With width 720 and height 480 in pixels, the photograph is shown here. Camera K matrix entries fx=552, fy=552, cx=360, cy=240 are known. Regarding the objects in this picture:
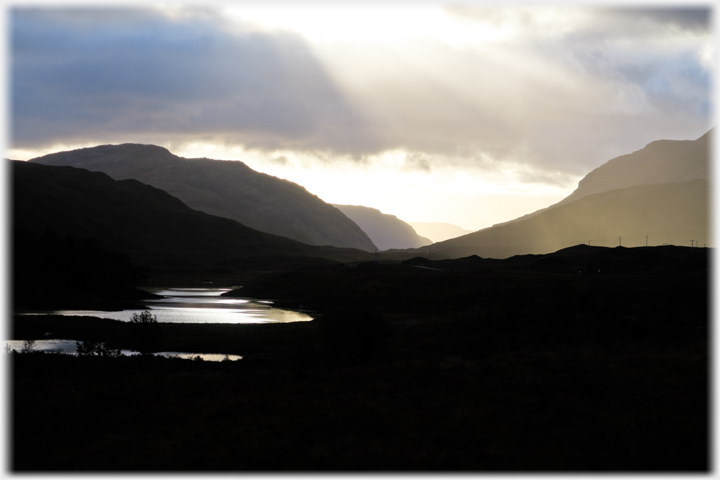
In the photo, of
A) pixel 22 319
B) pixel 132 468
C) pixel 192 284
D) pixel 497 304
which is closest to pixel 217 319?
pixel 22 319

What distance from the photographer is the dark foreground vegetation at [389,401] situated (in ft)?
74.5

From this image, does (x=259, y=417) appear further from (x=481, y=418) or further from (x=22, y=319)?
(x=22, y=319)

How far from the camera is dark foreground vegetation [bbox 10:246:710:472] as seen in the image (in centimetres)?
2270

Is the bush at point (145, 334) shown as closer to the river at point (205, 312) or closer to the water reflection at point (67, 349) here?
the water reflection at point (67, 349)

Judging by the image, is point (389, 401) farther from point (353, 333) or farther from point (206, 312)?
point (206, 312)

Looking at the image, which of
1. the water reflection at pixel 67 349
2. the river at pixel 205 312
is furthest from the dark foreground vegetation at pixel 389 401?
the river at pixel 205 312

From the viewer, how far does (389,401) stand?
31531 mm

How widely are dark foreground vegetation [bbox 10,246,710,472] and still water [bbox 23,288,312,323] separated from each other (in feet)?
80.6

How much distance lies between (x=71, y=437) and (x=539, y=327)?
49114 mm

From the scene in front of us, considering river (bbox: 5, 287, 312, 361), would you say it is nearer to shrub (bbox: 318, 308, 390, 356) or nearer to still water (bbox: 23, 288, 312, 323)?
still water (bbox: 23, 288, 312, 323)

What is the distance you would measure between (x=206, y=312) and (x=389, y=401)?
74711 millimetres

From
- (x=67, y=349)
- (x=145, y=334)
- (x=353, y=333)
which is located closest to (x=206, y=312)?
(x=67, y=349)

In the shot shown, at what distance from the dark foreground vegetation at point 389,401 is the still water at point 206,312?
2455 centimetres

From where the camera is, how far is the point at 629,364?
3788 cm
